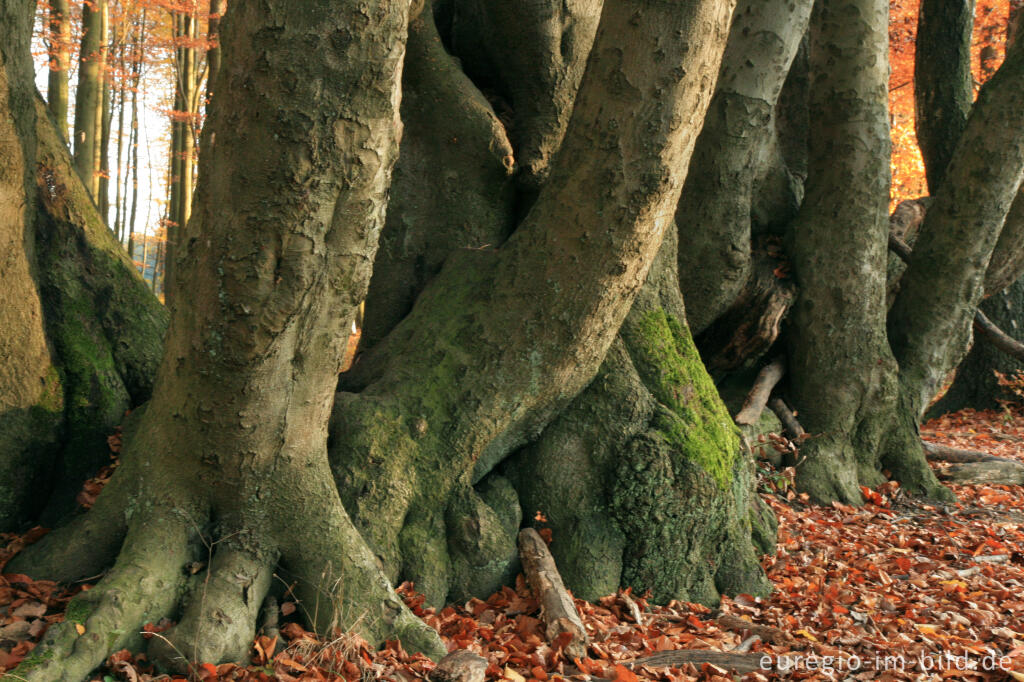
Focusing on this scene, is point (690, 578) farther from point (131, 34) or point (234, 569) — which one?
point (131, 34)

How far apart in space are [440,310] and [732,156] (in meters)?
2.92

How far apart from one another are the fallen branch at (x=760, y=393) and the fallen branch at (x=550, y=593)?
273 cm

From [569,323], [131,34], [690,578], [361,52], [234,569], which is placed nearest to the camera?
[361,52]

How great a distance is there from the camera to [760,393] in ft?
Result: 21.4

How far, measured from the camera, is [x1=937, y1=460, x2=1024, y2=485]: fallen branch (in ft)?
24.5

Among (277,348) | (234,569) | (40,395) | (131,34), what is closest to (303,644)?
(234,569)

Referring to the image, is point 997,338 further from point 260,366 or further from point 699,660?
point 260,366

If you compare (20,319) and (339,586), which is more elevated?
(20,319)

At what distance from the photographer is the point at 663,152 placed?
12.5 ft

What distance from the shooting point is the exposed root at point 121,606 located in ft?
8.66

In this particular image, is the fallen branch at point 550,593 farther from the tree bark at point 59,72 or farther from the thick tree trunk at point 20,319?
the tree bark at point 59,72

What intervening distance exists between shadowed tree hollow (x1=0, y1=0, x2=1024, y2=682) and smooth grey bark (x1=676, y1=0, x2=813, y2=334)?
0.02 metres

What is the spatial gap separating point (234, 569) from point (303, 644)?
0.44 metres

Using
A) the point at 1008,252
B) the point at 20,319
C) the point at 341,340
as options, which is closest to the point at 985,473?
the point at 1008,252
